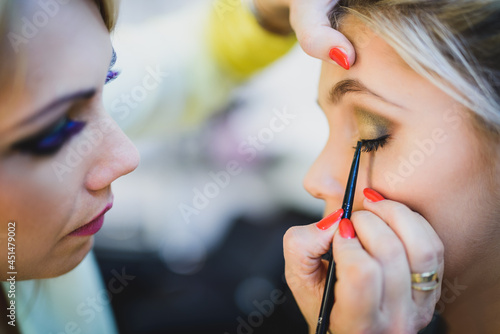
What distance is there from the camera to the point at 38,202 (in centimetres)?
51

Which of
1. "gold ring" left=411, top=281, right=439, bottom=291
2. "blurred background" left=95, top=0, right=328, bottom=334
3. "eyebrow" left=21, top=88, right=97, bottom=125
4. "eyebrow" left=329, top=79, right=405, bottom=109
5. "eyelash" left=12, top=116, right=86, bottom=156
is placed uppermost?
"eyebrow" left=329, top=79, right=405, bottom=109

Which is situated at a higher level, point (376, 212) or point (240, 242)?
point (376, 212)

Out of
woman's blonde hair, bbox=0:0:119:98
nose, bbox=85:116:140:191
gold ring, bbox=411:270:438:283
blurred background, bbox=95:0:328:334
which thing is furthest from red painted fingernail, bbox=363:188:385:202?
blurred background, bbox=95:0:328:334

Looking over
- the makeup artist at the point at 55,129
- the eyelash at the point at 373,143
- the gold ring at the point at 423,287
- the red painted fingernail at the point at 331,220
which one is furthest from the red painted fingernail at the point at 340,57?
the gold ring at the point at 423,287

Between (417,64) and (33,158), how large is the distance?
1.75ft

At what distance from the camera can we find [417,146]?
544 millimetres

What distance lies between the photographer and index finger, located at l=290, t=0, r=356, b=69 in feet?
1.91

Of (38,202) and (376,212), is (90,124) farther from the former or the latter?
(376,212)

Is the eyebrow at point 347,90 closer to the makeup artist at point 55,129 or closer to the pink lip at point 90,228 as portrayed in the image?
the makeup artist at point 55,129

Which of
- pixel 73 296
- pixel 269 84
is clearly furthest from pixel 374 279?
pixel 269 84

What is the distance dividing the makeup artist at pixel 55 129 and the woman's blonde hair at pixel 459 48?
96mm

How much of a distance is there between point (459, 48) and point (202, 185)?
961 millimetres

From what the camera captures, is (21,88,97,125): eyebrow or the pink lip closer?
(21,88,97,125): eyebrow

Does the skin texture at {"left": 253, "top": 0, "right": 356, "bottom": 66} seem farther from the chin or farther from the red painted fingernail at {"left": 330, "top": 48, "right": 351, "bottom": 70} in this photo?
the chin
